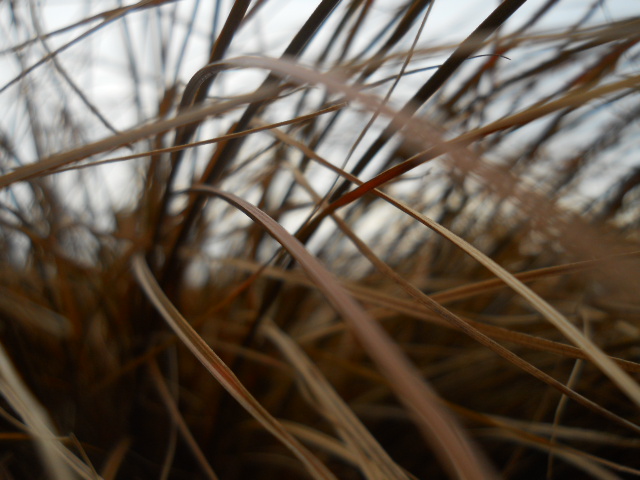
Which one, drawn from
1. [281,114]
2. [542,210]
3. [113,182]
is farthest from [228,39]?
[113,182]

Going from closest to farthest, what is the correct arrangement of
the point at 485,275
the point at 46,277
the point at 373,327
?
1. the point at 373,327
2. the point at 46,277
3. the point at 485,275

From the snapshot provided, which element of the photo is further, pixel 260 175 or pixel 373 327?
pixel 260 175

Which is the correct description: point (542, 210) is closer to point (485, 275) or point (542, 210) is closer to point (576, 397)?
point (576, 397)

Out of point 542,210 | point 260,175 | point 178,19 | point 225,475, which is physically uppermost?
point 178,19

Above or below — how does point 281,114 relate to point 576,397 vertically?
above

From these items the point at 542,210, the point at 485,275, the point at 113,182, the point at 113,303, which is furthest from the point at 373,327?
the point at 113,182

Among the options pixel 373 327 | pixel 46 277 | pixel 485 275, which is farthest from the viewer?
pixel 485 275

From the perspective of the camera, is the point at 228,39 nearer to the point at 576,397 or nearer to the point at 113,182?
the point at 576,397
